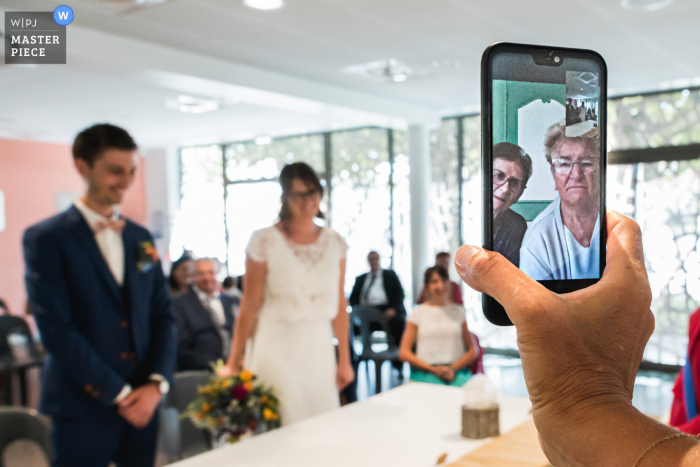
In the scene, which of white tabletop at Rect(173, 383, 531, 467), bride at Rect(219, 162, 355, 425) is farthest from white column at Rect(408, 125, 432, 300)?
white tabletop at Rect(173, 383, 531, 467)

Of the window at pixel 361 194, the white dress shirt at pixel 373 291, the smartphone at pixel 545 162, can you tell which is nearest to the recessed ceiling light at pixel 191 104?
the window at pixel 361 194

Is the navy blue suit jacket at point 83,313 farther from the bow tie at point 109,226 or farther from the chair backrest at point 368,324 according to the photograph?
the chair backrest at point 368,324

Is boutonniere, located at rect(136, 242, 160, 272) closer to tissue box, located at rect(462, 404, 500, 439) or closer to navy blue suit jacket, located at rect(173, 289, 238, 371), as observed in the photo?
tissue box, located at rect(462, 404, 500, 439)

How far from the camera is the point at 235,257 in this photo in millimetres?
10023

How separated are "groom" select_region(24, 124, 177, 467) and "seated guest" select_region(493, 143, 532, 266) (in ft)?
4.77

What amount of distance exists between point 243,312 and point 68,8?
2.56 m

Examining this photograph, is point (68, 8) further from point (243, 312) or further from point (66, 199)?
point (66, 199)

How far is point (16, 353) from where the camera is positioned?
191 inches

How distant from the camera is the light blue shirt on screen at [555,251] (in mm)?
836

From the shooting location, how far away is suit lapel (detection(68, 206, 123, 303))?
1872 mm

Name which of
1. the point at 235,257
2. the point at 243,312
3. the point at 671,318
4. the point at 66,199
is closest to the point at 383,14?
the point at 243,312

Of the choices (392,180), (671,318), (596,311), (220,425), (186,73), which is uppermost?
(186,73)

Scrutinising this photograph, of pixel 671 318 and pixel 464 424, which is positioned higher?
pixel 464 424

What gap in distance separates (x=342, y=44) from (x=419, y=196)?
3.34 m
